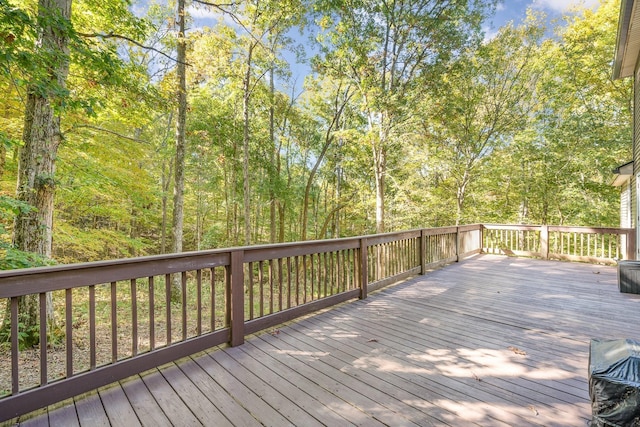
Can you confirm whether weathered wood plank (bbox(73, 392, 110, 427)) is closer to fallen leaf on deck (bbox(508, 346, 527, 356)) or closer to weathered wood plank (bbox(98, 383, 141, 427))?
weathered wood plank (bbox(98, 383, 141, 427))

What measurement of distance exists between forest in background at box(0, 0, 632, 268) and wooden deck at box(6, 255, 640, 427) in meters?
2.60

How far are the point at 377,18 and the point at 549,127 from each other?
800 cm

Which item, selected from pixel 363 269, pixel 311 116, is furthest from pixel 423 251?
pixel 311 116

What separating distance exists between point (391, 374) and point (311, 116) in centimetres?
1330

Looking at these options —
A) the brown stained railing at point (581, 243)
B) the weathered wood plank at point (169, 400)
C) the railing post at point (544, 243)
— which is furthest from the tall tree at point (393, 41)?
the weathered wood plank at point (169, 400)

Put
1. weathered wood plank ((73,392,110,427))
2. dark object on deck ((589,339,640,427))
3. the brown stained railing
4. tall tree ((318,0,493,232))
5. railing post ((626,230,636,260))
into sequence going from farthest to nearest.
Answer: tall tree ((318,0,493,232)), the brown stained railing, railing post ((626,230,636,260)), weathered wood plank ((73,392,110,427)), dark object on deck ((589,339,640,427))

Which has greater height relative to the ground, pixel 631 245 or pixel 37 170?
pixel 37 170

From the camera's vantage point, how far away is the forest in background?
15.8 ft

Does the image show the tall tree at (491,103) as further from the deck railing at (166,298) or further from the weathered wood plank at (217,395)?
the weathered wood plank at (217,395)

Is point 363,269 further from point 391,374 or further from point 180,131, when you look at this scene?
→ point 180,131

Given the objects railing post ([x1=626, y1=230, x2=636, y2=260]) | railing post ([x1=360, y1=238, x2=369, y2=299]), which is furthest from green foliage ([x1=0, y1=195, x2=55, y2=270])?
railing post ([x1=626, y1=230, x2=636, y2=260])

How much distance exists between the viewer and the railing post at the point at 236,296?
9.25 feet

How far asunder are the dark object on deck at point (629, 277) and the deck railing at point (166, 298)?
8.71 ft

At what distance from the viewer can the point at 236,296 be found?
2834 millimetres
